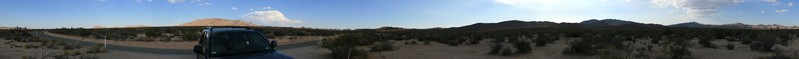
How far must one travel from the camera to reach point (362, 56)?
46.6 ft

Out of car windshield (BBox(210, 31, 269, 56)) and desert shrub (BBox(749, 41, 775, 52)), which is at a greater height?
car windshield (BBox(210, 31, 269, 56))

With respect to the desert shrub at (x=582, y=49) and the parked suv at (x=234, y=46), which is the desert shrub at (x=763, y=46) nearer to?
the desert shrub at (x=582, y=49)

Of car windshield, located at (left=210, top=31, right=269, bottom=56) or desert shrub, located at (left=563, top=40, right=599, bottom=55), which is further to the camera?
desert shrub, located at (left=563, top=40, right=599, bottom=55)

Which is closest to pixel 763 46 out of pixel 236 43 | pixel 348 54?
pixel 348 54

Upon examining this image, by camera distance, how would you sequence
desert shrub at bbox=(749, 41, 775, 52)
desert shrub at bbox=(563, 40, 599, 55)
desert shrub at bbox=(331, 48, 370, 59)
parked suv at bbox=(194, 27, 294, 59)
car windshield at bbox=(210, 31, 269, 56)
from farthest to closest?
desert shrub at bbox=(749, 41, 775, 52) < desert shrub at bbox=(563, 40, 599, 55) < desert shrub at bbox=(331, 48, 370, 59) < car windshield at bbox=(210, 31, 269, 56) < parked suv at bbox=(194, 27, 294, 59)

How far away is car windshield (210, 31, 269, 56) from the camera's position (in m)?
9.30

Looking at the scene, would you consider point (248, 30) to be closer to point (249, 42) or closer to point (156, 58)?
point (249, 42)

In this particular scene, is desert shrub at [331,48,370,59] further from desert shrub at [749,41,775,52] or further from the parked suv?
desert shrub at [749,41,775,52]

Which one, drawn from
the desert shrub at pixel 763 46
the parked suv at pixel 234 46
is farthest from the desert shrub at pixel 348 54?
the desert shrub at pixel 763 46

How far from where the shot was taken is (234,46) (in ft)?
32.4

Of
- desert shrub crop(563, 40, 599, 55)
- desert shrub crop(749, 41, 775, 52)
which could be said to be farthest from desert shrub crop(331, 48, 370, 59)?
desert shrub crop(749, 41, 775, 52)

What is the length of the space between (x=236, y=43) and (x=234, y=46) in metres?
0.13

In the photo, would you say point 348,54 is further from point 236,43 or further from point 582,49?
point 582,49

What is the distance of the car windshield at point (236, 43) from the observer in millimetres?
9304
